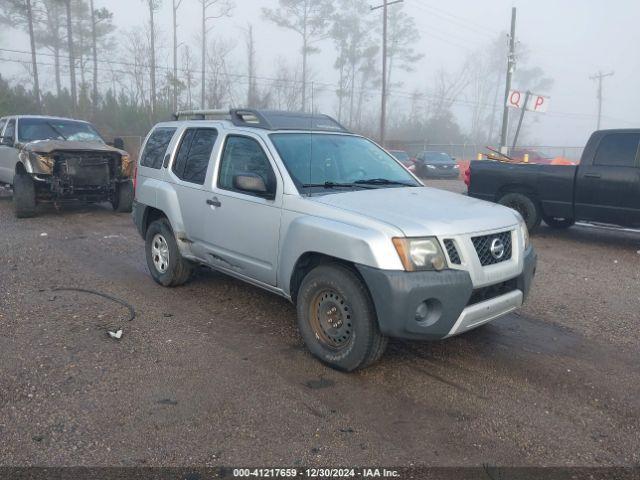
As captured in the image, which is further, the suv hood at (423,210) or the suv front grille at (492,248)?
the suv front grille at (492,248)

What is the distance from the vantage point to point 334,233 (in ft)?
12.3

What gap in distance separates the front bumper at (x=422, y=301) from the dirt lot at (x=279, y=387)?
18.1 inches

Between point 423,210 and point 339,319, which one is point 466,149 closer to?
point 423,210

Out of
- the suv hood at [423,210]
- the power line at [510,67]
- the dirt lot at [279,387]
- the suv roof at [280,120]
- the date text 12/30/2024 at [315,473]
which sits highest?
the power line at [510,67]

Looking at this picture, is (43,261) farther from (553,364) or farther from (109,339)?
(553,364)

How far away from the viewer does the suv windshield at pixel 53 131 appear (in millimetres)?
10891

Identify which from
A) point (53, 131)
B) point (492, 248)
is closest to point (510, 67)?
point (53, 131)

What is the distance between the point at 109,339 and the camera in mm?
4465

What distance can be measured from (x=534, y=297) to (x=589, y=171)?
12.0ft

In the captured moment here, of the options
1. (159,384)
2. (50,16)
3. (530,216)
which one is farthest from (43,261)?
(50,16)

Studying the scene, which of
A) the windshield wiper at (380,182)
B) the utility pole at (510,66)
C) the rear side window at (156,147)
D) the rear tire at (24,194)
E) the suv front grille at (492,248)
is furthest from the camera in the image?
the utility pole at (510,66)

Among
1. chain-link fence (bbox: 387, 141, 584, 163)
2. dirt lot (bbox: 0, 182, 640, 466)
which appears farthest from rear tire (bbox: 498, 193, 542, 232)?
chain-link fence (bbox: 387, 141, 584, 163)

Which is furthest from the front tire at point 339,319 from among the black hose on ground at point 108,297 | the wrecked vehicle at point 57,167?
the wrecked vehicle at point 57,167

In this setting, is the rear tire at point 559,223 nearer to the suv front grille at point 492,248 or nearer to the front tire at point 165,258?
the suv front grille at point 492,248
